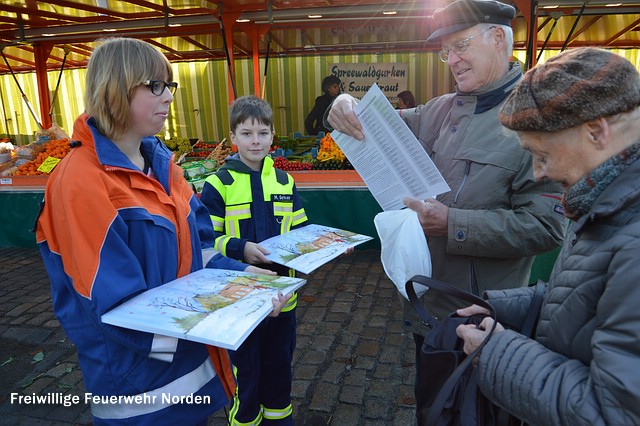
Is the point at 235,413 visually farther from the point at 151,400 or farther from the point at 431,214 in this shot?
the point at 431,214

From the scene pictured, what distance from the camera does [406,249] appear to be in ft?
5.54

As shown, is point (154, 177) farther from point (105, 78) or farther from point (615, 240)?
point (615, 240)

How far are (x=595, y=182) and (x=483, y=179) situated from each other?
2.22ft

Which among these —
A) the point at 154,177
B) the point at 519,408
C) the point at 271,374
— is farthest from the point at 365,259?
the point at 519,408

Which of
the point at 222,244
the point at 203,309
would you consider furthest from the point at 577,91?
the point at 222,244

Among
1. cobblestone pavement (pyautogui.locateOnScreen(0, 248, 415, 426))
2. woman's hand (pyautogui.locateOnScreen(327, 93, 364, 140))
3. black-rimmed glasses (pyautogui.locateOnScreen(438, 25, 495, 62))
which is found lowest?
cobblestone pavement (pyautogui.locateOnScreen(0, 248, 415, 426))

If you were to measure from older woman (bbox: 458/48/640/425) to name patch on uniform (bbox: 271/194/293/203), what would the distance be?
1537 millimetres

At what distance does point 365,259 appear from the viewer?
564cm

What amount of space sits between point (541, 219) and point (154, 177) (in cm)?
145

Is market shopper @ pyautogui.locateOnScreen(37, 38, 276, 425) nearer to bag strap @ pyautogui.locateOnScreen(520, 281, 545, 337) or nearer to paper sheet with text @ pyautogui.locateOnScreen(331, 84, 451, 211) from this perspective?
paper sheet with text @ pyautogui.locateOnScreen(331, 84, 451, 211)

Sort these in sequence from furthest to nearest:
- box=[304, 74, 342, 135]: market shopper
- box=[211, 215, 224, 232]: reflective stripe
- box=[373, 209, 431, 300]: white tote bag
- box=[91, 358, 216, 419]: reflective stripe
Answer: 1. box=[304, 74, 342, 135]: market shopper
2. box=[211, 215, 224, 232]: reflective stripe
3. box=[373, 209, 431, 300]: white tote bag
4. box=[91, 358, 216, 419]: reflective stripe

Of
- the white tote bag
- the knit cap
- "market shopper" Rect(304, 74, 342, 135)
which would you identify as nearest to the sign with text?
"market shopper" Rect(304, 74, 342, 135)

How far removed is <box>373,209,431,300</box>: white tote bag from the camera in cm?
169

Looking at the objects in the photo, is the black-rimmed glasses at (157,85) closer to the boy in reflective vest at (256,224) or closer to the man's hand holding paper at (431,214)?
the boy in reflective vest at (256,224)
